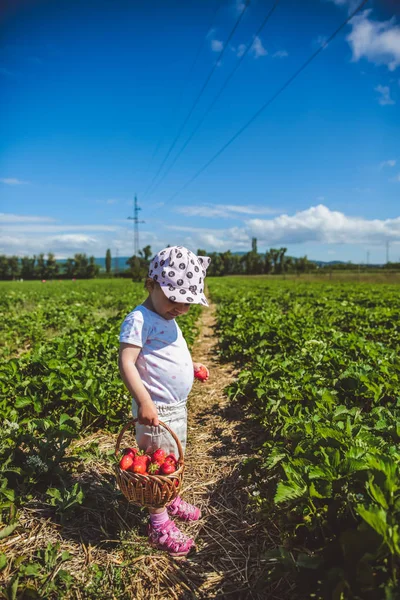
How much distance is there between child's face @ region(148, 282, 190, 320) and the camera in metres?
2.48

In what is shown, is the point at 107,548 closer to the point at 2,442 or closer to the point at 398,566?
the point at 2,442

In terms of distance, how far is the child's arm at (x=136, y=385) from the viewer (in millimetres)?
2219

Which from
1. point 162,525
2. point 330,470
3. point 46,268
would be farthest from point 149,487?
point 46,268

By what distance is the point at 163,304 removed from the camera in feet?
8.15

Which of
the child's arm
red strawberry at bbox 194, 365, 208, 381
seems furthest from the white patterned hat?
red strawberry at bbox 194, 365, 208, 381

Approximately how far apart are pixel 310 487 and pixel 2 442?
2305 mm

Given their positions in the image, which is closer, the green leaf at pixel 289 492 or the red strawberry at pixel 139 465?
the green leaf at pixel 289 492

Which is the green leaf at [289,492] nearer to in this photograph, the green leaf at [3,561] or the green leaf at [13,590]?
the green leaf at [13,590]

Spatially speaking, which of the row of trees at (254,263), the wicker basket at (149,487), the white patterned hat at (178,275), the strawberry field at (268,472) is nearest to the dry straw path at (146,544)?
the strawberry field at (268,472)

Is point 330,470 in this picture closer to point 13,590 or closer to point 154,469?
point 154,469

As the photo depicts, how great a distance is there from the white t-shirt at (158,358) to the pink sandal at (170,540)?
0.83 metres

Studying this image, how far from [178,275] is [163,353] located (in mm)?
554

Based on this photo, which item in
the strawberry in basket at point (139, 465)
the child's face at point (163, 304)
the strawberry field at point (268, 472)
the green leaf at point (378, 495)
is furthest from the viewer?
the child's face at point (163, 304)

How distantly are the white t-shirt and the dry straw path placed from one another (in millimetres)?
980
